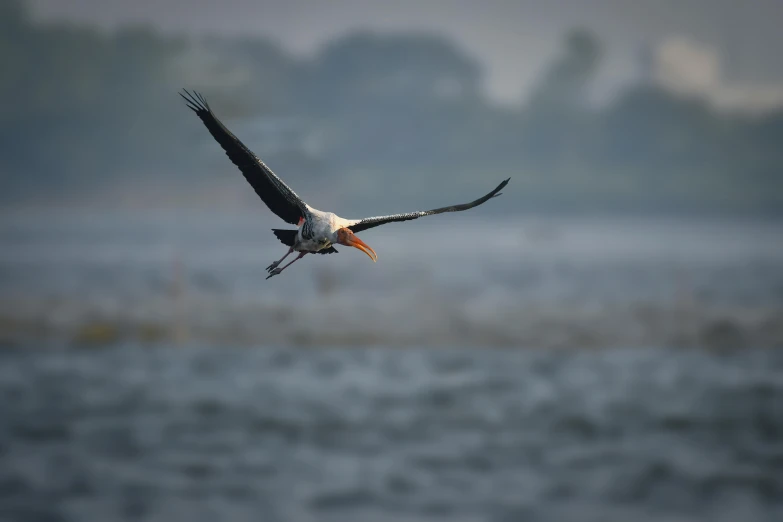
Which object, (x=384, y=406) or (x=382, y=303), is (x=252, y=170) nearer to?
(x=384, y=406)

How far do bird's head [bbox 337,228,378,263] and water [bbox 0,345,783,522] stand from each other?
5426 cm

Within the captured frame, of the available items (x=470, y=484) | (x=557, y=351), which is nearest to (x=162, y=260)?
(x=557, y=351)

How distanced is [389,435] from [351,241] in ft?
225

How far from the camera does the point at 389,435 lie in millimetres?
72375

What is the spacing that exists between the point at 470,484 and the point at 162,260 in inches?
4149

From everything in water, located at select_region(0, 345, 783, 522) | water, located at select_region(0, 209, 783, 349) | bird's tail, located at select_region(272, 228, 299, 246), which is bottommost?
bird's tail, located at select_region(272, 228, 299, 246)

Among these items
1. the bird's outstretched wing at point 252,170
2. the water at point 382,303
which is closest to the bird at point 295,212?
the bird's outstretched wing at point 252,170

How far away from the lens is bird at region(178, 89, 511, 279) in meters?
5.62

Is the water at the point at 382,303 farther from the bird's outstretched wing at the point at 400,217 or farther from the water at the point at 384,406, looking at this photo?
the bird's outstretched wing at the point at 400,217

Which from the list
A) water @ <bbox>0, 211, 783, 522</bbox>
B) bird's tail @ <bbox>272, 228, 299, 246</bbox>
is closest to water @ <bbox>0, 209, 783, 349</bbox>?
water @ <bbox>0, 211, 783, 522</bbox>

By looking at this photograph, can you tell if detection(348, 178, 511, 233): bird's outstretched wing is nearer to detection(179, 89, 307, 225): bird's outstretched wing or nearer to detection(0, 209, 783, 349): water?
detection(179, 89, 307, 225): bird's outstretched wing

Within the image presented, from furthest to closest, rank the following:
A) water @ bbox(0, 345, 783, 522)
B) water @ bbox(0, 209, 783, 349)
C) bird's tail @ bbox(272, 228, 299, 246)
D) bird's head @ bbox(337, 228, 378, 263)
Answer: water @ bbox(0, 209, 783, 349), water @ bbox(0, 345, 783, 522), bird's tail @ bbox(272, 228, 299, 246), bird's head @ bbox(337, 228, 378, 263)

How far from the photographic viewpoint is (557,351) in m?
83.2

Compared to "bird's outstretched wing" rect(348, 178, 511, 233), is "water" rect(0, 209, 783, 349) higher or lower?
higher
